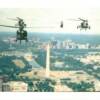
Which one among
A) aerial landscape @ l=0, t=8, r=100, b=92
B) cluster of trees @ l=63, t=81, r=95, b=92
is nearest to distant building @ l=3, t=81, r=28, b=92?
aerial landscape @ l=0, t=8, r=100, b=92

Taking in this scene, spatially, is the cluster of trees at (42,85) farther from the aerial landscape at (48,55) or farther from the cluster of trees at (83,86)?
the cluster of trees at (83,86)

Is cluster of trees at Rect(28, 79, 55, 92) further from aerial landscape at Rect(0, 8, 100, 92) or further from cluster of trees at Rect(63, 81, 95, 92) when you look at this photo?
cluster of trees at Rect(63, 81, 95, 92)

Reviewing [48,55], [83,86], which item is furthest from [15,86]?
[83,86]

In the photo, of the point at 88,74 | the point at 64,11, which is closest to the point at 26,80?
the point at 88,74

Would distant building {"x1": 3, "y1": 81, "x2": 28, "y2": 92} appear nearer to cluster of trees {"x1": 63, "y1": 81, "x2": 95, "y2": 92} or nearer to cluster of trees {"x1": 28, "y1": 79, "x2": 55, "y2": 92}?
cluster of trees {"x1": 28, "y1": 79, "x2": 55, "y2": 92}

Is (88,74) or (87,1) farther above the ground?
(87,1)

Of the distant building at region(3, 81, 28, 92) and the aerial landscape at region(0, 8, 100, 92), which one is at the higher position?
the aerial landscape at region(0, 8, 100, 92)

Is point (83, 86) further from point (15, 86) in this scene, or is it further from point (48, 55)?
point (15, 86)

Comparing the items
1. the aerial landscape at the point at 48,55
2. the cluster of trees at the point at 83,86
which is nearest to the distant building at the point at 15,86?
the aerial landscape at the point at 48,55
